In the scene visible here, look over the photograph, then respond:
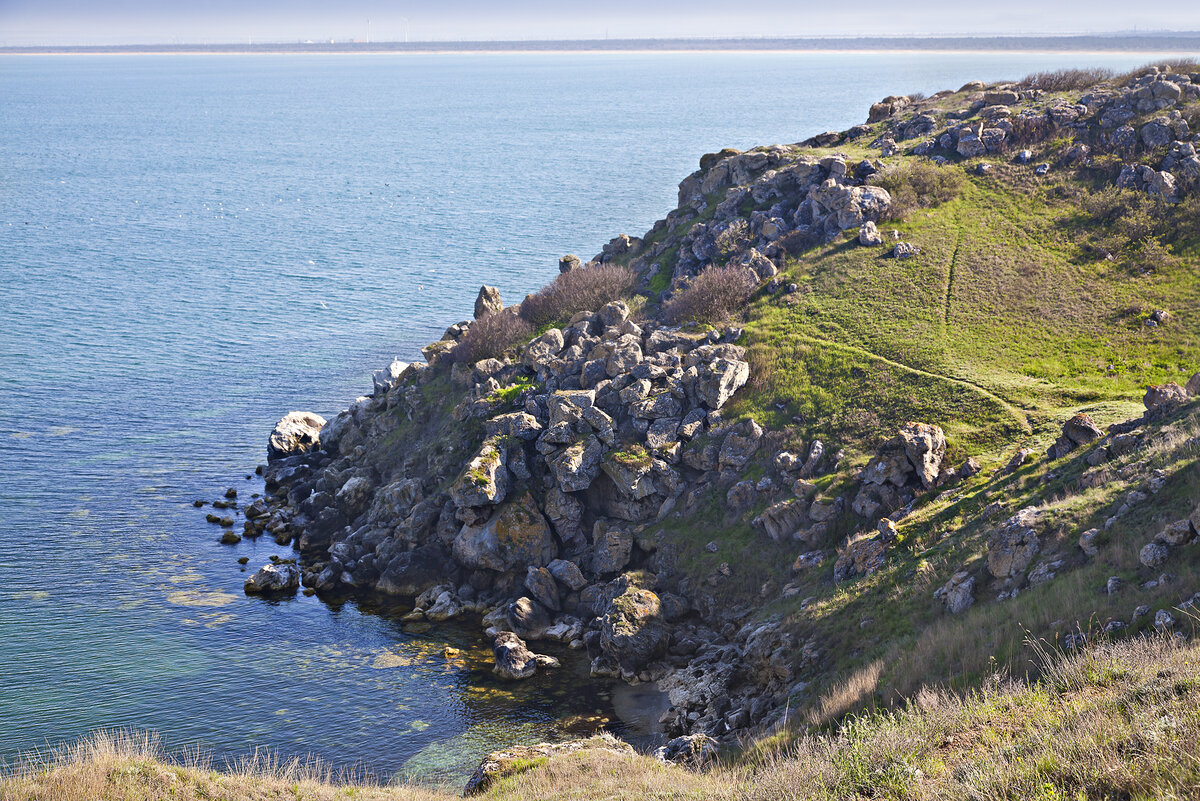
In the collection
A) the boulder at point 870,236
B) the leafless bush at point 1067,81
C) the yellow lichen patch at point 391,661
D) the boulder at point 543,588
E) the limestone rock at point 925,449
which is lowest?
the yellow lichen patch at point 391,661

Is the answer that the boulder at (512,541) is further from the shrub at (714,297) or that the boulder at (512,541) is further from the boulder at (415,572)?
the shrub at (714,297)

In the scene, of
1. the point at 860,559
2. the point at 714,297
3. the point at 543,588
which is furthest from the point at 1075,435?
the point at 543,588

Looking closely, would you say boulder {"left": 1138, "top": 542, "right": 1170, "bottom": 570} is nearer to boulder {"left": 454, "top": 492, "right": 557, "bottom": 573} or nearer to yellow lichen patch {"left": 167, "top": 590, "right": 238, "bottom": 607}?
boulder {"left": 454, "top": 492, "right": 557, "bottom": 573}

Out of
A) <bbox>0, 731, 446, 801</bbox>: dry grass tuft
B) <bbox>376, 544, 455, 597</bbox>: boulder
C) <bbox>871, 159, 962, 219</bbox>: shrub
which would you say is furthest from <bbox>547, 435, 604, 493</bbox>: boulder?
<bbox>871, 159, 962, 219</bbox>: shrub

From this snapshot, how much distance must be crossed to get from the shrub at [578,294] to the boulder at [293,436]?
58.0 feet

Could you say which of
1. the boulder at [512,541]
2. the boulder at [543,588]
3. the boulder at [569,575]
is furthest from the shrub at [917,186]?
the boulder at [543,588]

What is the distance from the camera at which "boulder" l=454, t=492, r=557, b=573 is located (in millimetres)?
46406

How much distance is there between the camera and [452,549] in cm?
4822

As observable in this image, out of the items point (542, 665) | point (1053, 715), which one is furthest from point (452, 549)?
point (1053, 715)

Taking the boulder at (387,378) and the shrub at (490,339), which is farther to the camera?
the boulder at (387,378)

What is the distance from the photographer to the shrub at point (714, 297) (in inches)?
2185

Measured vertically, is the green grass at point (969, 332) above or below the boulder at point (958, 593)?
above

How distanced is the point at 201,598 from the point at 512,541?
16.6 meters

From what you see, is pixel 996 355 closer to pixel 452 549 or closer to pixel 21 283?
pixel 452 549
